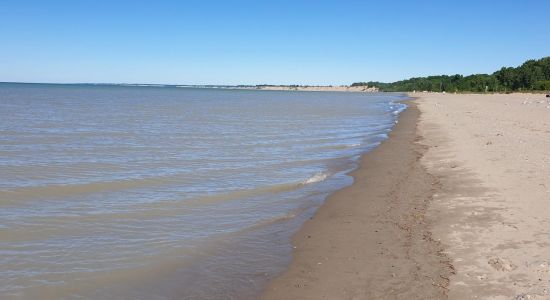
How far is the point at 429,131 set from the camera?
80.0 ft

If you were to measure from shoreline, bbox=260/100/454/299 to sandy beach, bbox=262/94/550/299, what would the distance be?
0.04 feet

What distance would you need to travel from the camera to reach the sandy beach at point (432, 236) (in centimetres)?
550

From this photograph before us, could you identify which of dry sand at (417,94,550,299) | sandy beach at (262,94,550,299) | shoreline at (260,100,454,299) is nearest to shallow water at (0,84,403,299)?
shoreline at (260,100,454,299)

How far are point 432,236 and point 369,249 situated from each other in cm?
114

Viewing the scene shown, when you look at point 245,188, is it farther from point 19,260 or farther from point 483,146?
point 483,146

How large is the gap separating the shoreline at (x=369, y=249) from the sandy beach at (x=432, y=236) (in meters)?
0.01

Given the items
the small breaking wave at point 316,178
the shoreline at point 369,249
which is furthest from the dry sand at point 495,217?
the small breaking wave at point 316,178

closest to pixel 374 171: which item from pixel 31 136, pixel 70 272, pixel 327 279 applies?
pixel 327 279

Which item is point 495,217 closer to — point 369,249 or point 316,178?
point 369,249

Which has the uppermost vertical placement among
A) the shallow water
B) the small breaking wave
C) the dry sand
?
the dry sand

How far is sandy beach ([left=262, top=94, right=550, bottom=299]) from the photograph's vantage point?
550 cm

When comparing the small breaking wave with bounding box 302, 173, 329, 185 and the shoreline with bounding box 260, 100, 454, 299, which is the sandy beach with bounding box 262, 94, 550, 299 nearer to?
the shoreline with bounding box 260, 100, 454, 299

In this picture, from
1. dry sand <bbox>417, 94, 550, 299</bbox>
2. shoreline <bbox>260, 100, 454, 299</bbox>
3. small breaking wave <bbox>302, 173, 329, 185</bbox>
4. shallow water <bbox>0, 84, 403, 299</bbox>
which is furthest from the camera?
small breaking wave <bbox>302, 173, 329, 185</bbox>

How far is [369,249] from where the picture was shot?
694cm
